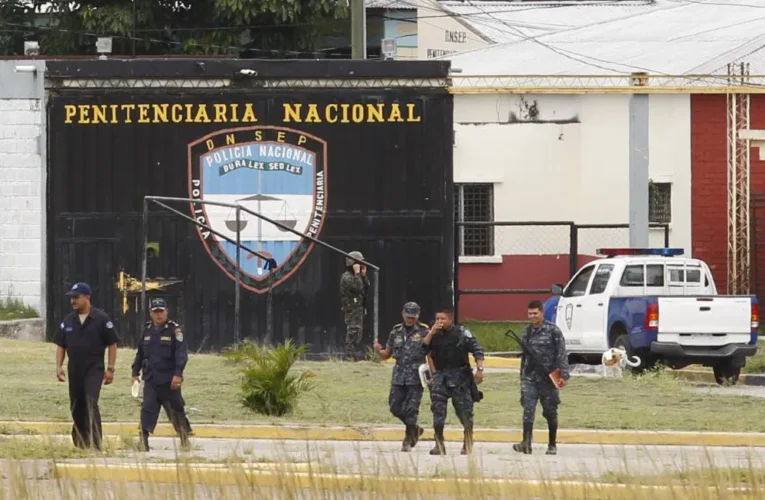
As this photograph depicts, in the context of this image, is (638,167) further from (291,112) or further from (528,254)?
(291,112)

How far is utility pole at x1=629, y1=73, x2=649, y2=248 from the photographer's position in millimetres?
31984

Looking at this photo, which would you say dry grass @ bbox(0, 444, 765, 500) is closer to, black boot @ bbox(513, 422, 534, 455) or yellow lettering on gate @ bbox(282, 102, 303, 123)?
black boot @ bbox(513, 422, 534, 455)

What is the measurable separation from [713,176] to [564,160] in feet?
10.4

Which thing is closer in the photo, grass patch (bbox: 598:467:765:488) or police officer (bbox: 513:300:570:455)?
grass patch (bbox: 598:467:765:488)

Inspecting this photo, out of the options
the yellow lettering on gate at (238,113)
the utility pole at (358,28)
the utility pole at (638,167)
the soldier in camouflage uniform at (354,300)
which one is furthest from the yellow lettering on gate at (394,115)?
the utility pole at (638,167)

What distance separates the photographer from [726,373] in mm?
24188

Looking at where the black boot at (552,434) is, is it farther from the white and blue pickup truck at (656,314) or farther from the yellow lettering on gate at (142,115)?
the yellow lettering on gate at (142,115)

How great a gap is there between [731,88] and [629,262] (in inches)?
422

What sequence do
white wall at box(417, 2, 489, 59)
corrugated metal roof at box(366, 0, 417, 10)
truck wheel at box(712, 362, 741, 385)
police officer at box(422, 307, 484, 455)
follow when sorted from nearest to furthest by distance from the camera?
police officer at box(422, 307, 484, 455), truck wheel at box(712, 362, 741, 385), corrugated metal roof at box(366, 0, 417, 10), white wall at box(417, 2, 489, 59)

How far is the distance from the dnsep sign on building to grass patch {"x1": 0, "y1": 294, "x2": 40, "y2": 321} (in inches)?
15.3

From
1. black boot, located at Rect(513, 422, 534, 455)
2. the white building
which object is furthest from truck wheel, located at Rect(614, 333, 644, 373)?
the white building

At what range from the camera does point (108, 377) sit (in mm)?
14711

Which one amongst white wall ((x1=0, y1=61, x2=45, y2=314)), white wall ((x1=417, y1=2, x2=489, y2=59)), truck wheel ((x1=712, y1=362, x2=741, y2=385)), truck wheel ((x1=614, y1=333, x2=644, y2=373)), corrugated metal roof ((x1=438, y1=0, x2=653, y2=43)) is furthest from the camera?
corrugated metal roof ((x1=438, y1=0, x2=653, y2=43))

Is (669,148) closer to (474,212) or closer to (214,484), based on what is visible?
(474,212)
